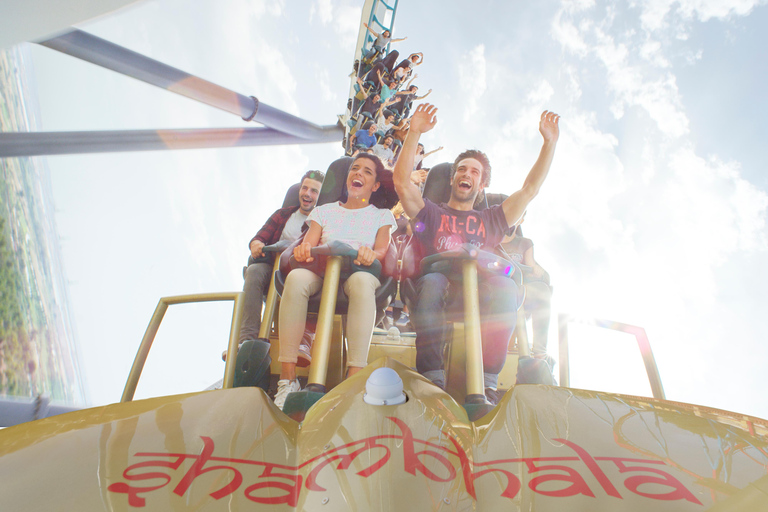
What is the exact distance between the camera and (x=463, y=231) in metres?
1.64

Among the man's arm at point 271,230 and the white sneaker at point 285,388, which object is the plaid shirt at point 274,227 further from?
the white sneaker at point 285,388

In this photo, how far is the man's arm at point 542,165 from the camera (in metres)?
1.61

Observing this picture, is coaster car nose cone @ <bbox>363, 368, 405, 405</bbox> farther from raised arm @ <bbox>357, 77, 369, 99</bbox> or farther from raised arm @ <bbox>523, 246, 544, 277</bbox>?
raised arm @ <bbox>357, 77, 369, 99</bbox>

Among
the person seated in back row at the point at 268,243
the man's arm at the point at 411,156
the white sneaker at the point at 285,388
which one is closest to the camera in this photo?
the white sneaker at the point at 285,388

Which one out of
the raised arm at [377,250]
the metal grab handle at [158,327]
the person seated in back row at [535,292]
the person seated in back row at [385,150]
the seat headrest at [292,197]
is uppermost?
the person seated in back row at [385,150]

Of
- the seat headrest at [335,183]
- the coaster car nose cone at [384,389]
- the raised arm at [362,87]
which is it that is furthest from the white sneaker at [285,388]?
the raised arm at [362,87]

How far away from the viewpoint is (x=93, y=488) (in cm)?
49

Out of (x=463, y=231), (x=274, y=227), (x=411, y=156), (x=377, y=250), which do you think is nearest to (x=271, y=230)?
(x=274, y=227)

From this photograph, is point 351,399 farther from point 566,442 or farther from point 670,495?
point 670,495

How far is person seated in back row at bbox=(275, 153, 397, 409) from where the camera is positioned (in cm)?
128

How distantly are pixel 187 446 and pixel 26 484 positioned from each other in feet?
0.60

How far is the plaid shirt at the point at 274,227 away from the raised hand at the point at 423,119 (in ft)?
3.21

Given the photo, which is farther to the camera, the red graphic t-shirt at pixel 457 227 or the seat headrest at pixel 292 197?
the seat headrest at pixel 292 197

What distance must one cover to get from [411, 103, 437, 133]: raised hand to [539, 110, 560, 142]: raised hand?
46 cm
